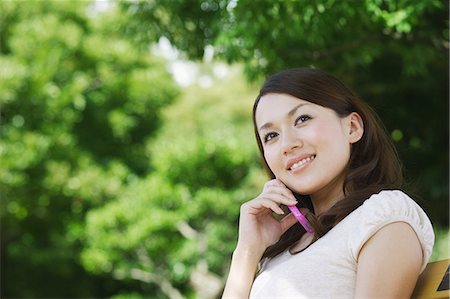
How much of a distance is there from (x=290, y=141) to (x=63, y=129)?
9622 millimetres

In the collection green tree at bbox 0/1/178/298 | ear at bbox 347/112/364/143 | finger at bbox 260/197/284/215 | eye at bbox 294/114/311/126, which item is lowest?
finger at bbox 260/197/284/215

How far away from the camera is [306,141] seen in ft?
5.88

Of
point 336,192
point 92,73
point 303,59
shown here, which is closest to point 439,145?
point 303,59

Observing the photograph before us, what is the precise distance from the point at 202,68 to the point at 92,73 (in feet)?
28.5

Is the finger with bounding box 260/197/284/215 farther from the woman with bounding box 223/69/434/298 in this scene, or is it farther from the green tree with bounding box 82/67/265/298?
the green tree with bounding box 82/67/265/298

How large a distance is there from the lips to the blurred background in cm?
194

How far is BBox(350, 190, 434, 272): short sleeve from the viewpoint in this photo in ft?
5.10

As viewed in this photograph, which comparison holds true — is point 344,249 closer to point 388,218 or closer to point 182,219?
point 388,218

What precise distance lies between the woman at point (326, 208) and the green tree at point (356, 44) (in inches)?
37.0

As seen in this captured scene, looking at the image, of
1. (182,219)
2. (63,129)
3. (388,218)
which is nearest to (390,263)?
(388,218)

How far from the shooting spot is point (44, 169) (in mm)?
10609

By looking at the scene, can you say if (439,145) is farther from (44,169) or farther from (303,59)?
(44,169)

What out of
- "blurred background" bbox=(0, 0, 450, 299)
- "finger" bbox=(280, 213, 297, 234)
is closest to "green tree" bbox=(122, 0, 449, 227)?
"blurred background" bbox=(0, 0, 450, 299)

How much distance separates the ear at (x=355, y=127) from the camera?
6.16 ft
